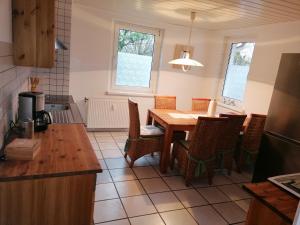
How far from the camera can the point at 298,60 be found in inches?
84.7

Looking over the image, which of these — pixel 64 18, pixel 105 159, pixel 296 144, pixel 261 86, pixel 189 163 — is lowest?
pixel 105 159

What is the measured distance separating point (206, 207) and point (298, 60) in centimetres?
170

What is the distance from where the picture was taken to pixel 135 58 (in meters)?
4.45

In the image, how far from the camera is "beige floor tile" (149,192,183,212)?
A: 2385mm

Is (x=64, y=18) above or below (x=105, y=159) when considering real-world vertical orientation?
above

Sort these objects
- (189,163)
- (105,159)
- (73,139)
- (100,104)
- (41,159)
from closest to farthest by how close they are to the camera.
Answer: (41,159)
(73,139)
(189,163)
(105,159)
(100,104)

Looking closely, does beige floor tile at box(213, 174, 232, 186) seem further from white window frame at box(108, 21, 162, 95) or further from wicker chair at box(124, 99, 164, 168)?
white window frame at box(108, 21, 162, 95)

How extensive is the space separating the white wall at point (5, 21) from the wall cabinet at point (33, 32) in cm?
7

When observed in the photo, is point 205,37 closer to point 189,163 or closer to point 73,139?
point 189,163

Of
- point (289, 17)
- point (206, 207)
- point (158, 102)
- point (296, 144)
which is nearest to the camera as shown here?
point (296, 144)

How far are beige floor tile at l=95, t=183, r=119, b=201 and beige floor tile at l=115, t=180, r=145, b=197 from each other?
6 centimetres

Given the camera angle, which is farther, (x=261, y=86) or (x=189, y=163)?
(x=261, y=86)

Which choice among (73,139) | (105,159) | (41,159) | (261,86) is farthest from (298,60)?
(105,159)

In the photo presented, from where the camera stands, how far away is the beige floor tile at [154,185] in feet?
8.80
